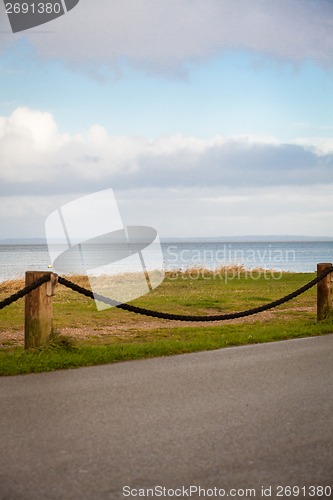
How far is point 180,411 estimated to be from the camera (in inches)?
213

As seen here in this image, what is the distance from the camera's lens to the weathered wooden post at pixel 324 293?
10688 mm

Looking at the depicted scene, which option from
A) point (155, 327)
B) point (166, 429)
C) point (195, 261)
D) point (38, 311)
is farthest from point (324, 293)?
point (195, 261)

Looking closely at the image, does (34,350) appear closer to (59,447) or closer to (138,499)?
(59,447)

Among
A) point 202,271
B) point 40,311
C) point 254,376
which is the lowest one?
point 202,271

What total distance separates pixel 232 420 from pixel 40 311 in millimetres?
3343

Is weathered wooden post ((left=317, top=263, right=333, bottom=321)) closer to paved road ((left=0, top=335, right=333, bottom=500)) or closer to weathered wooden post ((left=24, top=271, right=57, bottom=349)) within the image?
paved road ((left=0, top=335, right=333, bottom=500))

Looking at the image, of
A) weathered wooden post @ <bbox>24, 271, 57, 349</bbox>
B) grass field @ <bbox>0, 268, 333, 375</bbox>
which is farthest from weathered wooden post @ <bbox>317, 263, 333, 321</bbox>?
weathered wooden post @ <bbox>24, 271, 57, 349</bbox>

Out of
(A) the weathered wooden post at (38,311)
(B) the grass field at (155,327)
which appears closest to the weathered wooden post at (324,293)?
(B) the grass field at (155,327)

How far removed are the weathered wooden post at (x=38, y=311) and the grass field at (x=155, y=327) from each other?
16 cm

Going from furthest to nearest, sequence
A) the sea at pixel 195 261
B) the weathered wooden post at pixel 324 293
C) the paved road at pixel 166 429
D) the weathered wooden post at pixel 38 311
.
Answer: the sea at pixel 195 261 < the weathered wooden post at pixel 324 293 < the weathered wooden post at pixel 38 311 < the paved road at pixel 166 429

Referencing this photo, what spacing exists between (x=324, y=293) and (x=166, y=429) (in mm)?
6561

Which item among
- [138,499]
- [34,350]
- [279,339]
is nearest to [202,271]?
A: [279,339]

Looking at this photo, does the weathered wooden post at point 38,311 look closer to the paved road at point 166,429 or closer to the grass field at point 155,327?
the grass field at point 155,327

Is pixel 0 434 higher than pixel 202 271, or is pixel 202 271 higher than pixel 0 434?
pixel 0 434
